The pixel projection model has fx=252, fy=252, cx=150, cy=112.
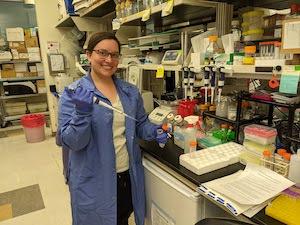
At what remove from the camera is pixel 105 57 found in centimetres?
126

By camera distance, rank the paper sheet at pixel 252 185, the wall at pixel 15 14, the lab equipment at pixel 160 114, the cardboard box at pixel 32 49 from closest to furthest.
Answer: the paper sheet at pixel 252 185 → the lab equipment at pixel 160 114 → the cardboard box at pixel 32 49 → the wall at pixel 15 14

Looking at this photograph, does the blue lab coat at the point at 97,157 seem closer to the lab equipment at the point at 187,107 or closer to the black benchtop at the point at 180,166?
the black benchtop at the point at 180,166

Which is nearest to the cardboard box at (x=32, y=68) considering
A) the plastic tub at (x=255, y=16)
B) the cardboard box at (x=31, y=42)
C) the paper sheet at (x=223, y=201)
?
the cardboard box at (x=31, y=42)

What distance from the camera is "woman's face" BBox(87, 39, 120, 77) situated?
4.12 ft

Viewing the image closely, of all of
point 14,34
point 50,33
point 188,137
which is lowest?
point 188,137

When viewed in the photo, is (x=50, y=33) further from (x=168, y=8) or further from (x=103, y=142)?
(x=103, y=142)

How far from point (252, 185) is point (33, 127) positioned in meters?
3.79

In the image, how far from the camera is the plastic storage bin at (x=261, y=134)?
3.85 feet

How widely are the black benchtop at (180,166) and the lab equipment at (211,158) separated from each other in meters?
0.02

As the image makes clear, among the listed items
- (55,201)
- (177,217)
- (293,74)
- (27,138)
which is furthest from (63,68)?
(293,74)

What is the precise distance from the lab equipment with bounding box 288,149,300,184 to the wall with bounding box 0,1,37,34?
6153 mm

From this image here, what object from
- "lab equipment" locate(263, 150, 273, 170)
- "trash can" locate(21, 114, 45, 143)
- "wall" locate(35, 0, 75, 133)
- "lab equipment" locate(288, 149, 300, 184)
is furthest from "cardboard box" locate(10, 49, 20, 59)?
"lab equipment" locate(288, 149, 300, 184)

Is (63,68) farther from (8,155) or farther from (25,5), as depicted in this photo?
(25,5)

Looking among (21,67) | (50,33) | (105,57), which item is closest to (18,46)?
(21,67)
